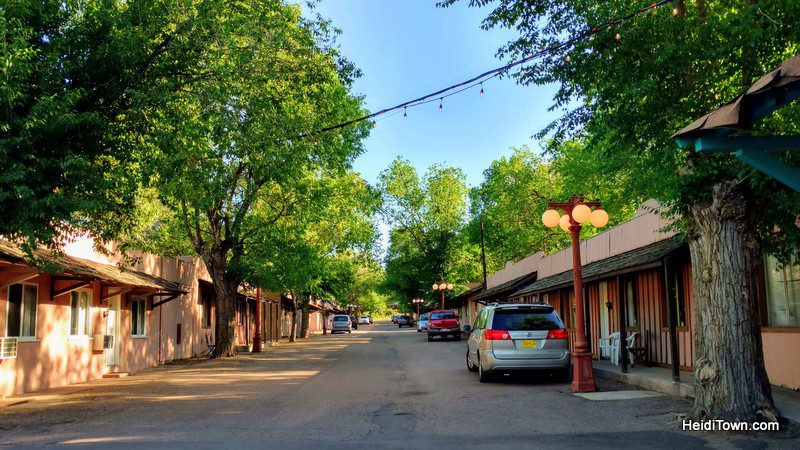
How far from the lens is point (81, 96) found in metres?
10.4

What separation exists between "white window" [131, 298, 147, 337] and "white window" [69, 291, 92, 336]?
3.26 m

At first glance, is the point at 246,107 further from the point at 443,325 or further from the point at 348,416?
the point at 443,325

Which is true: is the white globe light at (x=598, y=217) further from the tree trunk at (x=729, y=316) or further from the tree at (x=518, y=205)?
the tree at (x=518, y=205)

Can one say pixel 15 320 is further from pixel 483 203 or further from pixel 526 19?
pixel 483 203

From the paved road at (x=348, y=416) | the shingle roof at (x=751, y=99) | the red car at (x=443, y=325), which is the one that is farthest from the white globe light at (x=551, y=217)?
the red car at (x=443, y=325)

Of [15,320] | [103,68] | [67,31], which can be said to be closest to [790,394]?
[103,68]

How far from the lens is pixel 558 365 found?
13.7m

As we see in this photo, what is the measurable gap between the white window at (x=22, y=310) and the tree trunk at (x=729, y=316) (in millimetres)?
13236

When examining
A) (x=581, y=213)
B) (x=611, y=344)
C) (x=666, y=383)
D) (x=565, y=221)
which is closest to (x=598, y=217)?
(x=581, y=213)

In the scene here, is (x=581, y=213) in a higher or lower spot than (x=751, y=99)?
higher

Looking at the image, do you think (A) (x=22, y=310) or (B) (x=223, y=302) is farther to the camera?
(B) (x=223, y=302)

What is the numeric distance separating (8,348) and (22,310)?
1.22 metres

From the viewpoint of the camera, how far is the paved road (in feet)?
25.7

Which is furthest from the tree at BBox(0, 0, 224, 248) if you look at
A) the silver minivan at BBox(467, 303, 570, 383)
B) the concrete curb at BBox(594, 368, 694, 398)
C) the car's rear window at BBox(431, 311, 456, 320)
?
the car's rear window at BBox(431, 311, 456, 320)
